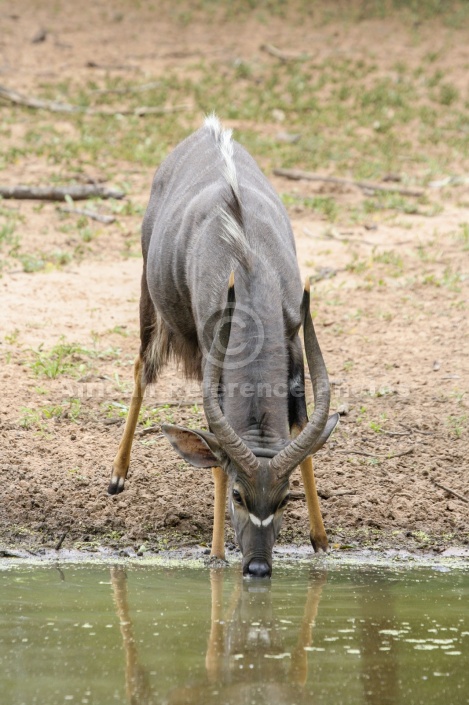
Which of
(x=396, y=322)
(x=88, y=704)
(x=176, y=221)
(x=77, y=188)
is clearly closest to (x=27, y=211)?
(x=77, y=188)

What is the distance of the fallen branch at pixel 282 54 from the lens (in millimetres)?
19844

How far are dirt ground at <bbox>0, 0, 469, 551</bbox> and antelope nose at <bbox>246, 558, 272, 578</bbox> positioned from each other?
51.3 inches

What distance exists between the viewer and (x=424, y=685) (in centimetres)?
437

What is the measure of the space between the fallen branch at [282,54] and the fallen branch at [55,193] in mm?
7788

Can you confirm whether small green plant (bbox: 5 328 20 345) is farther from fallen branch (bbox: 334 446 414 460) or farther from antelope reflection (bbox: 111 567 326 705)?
antelope reflection (bbox: 111 567 326 705)

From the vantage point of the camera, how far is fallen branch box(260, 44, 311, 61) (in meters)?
19.8

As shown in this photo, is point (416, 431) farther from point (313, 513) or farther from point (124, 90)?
point (124, 90)

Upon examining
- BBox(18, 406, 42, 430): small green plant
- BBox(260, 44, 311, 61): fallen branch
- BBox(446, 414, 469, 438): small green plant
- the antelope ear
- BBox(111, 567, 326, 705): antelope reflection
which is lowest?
BBox(111, 567, 326, 705): antelope reflection

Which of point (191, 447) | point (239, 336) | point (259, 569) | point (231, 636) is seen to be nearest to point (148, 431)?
point (191, 447)

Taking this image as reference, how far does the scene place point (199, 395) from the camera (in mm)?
8961

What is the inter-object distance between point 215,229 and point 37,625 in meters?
2.59

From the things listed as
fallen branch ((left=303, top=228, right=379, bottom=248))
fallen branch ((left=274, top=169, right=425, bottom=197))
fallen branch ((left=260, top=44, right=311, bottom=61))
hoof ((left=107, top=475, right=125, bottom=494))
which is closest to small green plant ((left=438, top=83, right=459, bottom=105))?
fallen branch ((left=260, top=44, right=311, bottom=61))

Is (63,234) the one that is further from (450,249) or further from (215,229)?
(215,229)

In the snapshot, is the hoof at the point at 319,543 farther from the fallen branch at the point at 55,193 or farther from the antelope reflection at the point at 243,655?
the fallen branch at the point at 55,193
